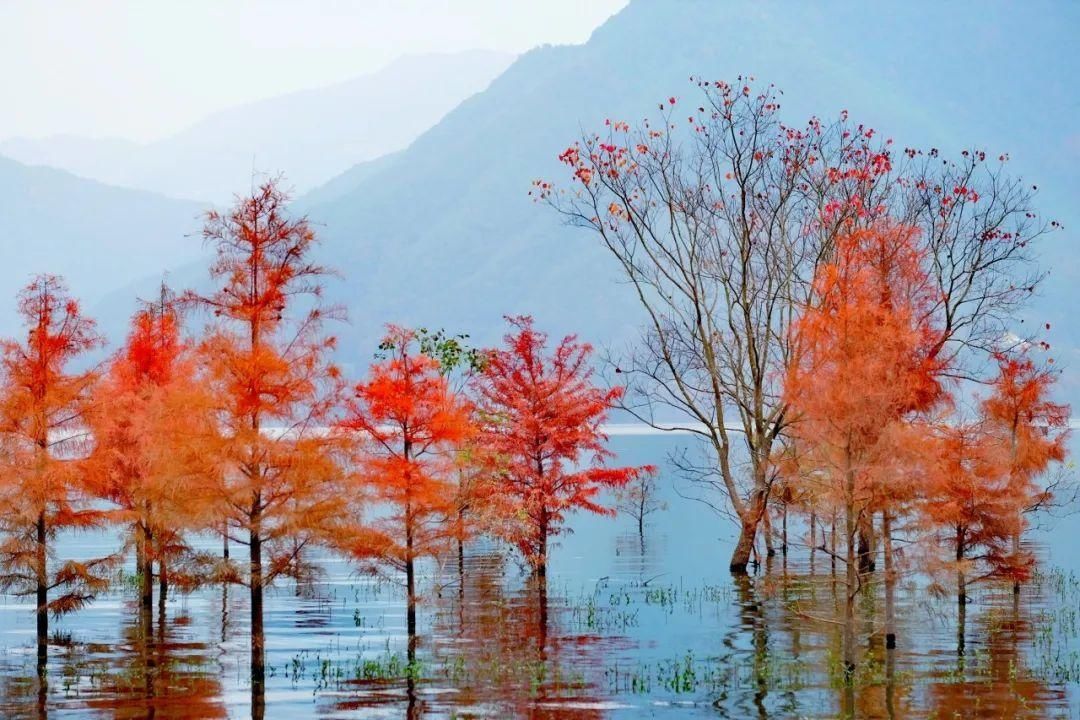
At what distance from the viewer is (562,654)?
33.0 m

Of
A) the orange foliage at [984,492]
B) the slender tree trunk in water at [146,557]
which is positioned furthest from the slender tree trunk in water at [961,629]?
the slender tree trunk in water at [146,557]

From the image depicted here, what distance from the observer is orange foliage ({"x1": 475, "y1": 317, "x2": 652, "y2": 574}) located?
4428cm

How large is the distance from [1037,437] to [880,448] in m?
20.7

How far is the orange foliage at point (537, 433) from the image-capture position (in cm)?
4428

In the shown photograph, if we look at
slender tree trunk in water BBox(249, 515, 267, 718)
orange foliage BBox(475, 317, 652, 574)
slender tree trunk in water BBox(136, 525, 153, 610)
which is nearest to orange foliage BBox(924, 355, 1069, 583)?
orange foliage BBox(475, 317, 652, 574)

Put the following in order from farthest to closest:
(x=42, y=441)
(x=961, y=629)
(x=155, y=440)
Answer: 1. (x=961, y=629)
2. (x=42, y=441)
3. (x=155, y=440)

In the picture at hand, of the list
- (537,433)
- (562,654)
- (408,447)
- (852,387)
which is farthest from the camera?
(537,433)

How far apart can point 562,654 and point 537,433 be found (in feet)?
41.8

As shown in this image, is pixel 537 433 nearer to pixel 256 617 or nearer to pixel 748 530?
pixel 748 530

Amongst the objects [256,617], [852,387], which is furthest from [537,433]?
[852,387]

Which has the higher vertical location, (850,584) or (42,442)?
(42,442)

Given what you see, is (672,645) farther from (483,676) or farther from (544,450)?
(544,450)

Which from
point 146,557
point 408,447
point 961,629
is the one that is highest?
point 408,447

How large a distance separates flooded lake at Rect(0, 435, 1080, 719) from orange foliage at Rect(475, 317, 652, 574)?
3213 mm
